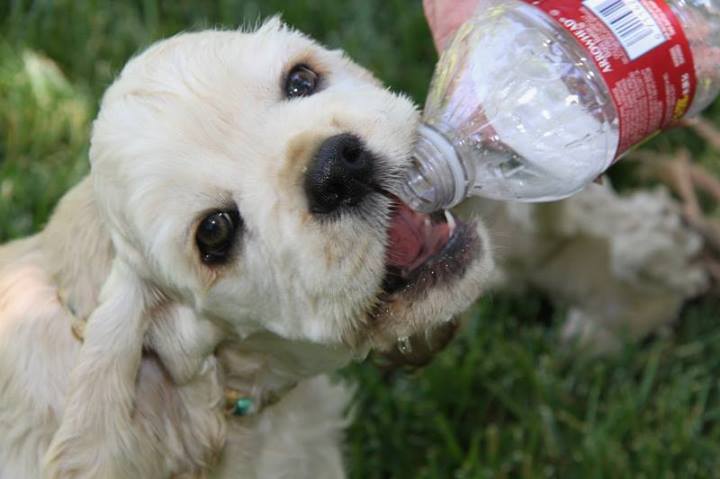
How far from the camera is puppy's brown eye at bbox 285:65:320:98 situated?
207 centimetres

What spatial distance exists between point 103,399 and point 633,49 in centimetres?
122

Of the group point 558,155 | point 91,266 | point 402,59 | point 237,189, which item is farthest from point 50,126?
point 558,155

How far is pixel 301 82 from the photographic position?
2.10m

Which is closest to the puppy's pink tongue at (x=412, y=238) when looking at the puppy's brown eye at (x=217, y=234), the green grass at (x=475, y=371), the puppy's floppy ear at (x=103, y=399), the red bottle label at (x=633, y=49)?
the puppy's brown eye at (x=217, y=234)

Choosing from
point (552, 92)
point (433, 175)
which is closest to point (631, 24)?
point (552, 92)

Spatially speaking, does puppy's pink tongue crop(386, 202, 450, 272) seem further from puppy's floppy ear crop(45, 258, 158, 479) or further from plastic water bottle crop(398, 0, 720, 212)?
puppy's floppy ear crop(45, 258, 158, 479)

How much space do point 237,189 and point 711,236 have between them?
2030mm

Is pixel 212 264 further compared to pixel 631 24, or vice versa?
pixel 212 264

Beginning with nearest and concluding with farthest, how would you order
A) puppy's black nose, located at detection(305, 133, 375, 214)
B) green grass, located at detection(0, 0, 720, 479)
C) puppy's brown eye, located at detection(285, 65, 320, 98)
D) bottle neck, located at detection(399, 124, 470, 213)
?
puppy's black nose, located at detection(305, 133, 375, 214) → bottle neck, located at detection(399, 124, 470, 213) → puppy's brown eye, located at detection(285, 65, 320, 98) → green grass, located at detection(0, 0, 720, 479)

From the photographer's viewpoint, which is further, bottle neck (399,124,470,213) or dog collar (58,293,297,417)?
dog collar (58,293,297,417)

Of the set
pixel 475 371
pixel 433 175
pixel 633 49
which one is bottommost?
pixel 475 371

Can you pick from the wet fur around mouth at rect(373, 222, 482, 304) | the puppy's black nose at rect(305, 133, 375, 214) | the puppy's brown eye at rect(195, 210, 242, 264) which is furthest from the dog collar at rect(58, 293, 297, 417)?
the puppy's black nose at rect(305, 133, 375, 214)

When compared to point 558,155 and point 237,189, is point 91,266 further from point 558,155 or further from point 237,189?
point 558,155

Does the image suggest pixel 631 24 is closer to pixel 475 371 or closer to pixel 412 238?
pixel 412 238
